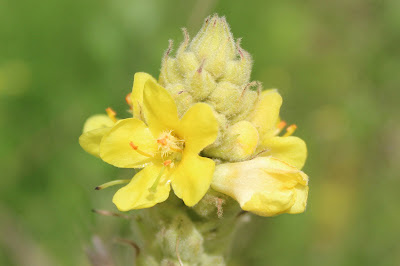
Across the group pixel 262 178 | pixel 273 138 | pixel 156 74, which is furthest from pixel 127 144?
pixel 156 74

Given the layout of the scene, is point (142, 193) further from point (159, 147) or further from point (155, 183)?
point (159, 147)

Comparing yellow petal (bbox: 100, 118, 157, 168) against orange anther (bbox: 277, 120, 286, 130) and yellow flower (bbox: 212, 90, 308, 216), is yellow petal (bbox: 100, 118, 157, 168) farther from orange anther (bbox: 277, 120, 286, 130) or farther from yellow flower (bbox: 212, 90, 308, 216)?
orange anther (bbox: 277, 120, 286, 130)

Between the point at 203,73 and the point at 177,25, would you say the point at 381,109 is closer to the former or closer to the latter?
the point at 177,25

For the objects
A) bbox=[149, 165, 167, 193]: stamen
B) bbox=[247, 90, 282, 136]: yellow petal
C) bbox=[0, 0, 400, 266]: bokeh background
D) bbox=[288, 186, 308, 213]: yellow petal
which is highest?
bbox=[247, 90, 282, 136]: yellow petal

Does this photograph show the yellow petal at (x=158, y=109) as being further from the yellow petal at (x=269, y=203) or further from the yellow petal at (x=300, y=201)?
the yellow petal at (x=300, y=201)

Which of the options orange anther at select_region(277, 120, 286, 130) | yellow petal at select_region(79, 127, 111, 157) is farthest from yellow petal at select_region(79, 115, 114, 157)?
orange anther at select_region(277, 120, 286, 130)

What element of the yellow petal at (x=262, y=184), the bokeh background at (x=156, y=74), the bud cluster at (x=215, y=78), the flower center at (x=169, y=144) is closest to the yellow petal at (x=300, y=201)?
the yellow petal at (x=262, y=184)

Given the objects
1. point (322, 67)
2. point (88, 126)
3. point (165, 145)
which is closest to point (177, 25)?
point (322, 67)
